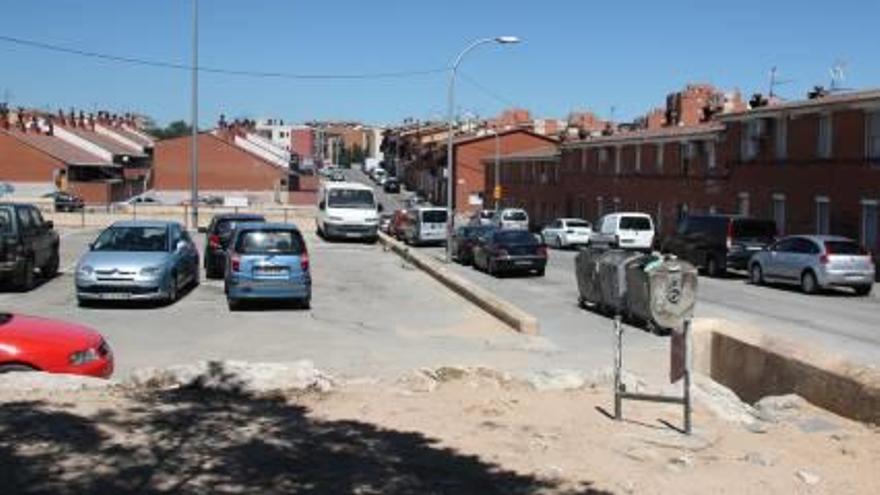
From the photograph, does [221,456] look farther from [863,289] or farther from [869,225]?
[869,225]

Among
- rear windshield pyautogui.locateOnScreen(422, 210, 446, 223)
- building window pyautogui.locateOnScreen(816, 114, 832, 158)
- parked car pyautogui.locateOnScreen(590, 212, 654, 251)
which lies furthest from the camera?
rear windshield pyautogui.locateOnScreen(422, 210, 446, 223)

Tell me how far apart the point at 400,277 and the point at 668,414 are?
2332 cm

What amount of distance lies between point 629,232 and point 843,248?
18.2 metres

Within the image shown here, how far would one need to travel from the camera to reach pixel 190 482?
6746 millimetres

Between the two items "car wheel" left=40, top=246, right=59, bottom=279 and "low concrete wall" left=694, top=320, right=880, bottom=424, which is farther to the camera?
"car wheel" left=40, top=246, right=59, bottom=279

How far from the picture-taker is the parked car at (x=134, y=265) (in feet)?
74.3

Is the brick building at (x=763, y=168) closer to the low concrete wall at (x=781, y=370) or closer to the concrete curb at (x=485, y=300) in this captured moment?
the concrete curb at (x=485, y=300)

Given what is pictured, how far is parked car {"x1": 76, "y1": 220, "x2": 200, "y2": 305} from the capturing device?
74.3 ft

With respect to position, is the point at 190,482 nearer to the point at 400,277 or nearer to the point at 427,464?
the point at 427,464

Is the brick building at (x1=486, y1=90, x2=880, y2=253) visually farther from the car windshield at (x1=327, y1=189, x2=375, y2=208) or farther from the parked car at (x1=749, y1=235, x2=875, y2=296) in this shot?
the car windshield at (x1=327, y1=189, x2=375, y2=208)

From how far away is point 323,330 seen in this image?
812 inches

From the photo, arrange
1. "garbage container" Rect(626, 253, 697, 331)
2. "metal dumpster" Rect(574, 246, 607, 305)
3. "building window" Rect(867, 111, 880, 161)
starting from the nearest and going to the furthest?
"garbage container" Rect(626, 253, 697, 331), "metal dumpster" Rect(574, 246, 607, 305), "building window" Rect(867, 111, 880, 161)

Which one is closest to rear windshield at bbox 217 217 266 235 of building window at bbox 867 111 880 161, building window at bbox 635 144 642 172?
building window at bbox 867 111 880 161

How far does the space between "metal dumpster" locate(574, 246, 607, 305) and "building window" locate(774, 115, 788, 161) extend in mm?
21984
